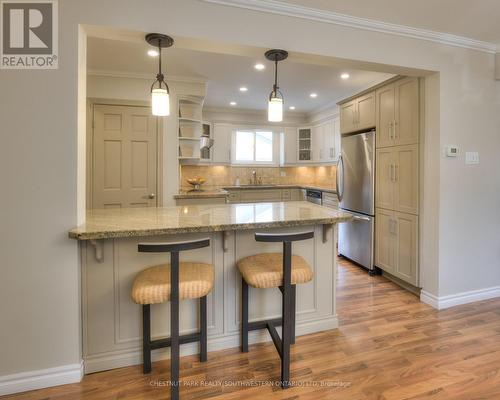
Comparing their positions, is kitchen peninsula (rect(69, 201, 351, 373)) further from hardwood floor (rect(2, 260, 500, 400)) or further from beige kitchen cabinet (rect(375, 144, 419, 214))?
beige kitchen cabinet (rect(375, 144, 419, 214))

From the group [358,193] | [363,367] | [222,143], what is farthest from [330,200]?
[363,367]

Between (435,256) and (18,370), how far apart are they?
3.32 m

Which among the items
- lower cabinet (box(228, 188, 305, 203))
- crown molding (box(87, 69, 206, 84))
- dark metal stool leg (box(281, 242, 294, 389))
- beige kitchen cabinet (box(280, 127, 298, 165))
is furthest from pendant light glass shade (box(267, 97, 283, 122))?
beige kitchen cabinet (box(280, 127, 298, 165))

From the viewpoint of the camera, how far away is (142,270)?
1.88 meters

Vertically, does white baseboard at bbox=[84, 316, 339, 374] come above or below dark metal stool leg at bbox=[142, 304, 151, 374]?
below

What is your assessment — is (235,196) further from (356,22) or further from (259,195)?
(356,22)

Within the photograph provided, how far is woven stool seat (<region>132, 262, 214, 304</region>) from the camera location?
60.4 inches

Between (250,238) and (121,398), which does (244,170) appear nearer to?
(250,238)

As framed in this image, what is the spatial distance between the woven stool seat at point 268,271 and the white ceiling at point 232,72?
185 cm

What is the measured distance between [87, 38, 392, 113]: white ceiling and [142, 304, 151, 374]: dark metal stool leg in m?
2.38

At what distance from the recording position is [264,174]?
6.24 m

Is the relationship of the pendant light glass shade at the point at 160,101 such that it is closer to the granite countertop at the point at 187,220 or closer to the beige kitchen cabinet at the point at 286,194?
the granite countertop at the point at 187,220

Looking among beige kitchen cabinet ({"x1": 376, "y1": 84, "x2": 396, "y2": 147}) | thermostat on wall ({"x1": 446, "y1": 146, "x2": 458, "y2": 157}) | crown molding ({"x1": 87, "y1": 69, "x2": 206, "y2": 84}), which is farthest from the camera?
crown molding ({"x1": 87, "y1": 69, "x2": 206, "y2": 84})

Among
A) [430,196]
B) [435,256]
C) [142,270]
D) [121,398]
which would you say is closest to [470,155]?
[430,196]
